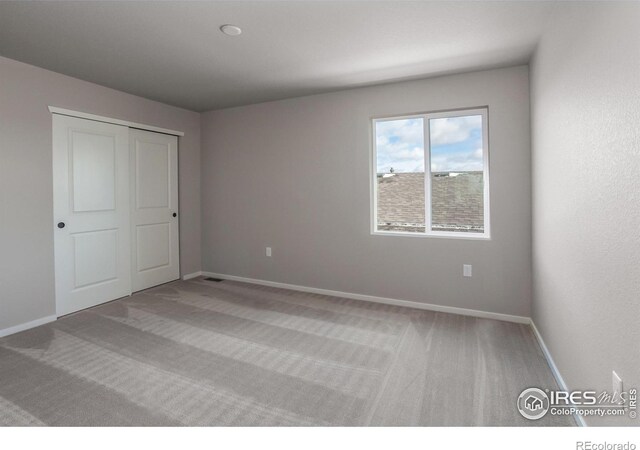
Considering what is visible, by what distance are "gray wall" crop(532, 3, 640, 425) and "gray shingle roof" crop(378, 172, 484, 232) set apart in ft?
3.23

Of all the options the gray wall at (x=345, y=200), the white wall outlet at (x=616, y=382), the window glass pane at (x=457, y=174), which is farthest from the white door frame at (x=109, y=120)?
the white wall outlet at (x=616, y=382)

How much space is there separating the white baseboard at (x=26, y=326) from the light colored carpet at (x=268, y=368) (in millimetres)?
95

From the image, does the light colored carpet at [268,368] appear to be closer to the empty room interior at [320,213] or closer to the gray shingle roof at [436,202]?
the empty room interior at [320,213]

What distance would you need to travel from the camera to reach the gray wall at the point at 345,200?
3.34 metres

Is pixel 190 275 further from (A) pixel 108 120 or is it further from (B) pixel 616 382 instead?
(B) pixel 616 382

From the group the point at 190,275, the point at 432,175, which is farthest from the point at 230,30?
the point at 190,275

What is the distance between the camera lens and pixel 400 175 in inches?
155

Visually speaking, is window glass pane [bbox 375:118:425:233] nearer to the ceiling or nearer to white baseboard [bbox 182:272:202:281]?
the ceiling

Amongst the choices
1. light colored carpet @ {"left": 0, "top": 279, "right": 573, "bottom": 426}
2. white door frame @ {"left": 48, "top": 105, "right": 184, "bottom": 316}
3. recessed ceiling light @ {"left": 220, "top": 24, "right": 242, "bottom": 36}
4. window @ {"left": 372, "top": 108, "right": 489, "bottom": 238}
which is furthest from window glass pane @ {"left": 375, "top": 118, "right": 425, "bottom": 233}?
white door frame @ {"left": 48, "top": 105, "right": 184, "bottom": 316}

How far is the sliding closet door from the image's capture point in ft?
11.6

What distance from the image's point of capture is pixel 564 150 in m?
2.07

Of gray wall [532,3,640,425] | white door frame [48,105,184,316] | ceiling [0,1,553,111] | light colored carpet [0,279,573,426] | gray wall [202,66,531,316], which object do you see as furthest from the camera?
white door frame [48,105,184,316]

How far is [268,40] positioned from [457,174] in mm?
2292
